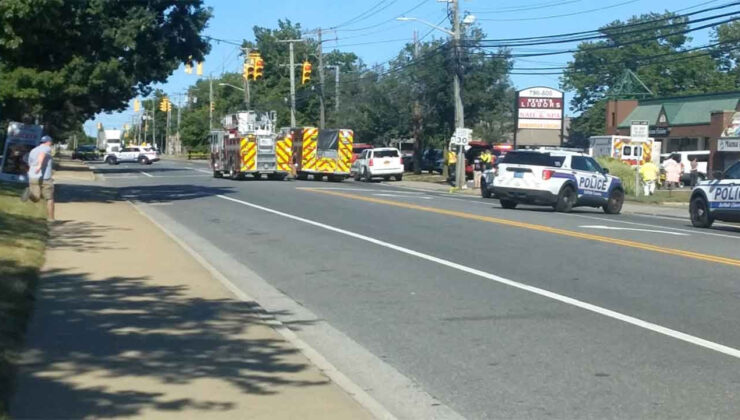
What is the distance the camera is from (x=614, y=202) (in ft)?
105

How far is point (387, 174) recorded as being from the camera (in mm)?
58812

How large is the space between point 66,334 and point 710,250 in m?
12.3

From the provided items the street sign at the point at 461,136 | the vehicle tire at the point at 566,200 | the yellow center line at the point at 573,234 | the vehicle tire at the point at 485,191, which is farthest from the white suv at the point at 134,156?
the vehicle tire at the point at 566,200

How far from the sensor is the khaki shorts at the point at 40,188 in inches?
886

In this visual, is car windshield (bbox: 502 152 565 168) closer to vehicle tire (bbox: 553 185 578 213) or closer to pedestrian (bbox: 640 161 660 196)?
vehicle tire (bbox: 553 185 578 213)

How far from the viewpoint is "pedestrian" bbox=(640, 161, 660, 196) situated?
41.5 meters

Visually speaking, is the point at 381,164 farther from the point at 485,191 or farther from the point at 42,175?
the point at 42,175

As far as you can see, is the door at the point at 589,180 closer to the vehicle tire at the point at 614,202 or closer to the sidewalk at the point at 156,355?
the vehicle tire at the point at 614,202

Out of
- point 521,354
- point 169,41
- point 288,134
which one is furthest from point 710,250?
point 288,134

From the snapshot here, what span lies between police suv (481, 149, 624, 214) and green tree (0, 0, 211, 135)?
1008 centimetres

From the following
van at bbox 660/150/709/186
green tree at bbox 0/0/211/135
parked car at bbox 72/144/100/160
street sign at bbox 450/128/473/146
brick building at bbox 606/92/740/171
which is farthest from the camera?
parked car at bbox 72/144/100/160

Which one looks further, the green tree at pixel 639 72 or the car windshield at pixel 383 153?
the green tree at pixel 639 72

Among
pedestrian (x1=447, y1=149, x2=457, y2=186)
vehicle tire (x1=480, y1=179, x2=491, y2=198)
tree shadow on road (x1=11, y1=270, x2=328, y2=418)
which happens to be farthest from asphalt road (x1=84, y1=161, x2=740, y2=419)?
pedestrian (x1=447, y1=149, x2=457, y2=186)

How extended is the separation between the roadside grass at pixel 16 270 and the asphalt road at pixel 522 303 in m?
2.78
